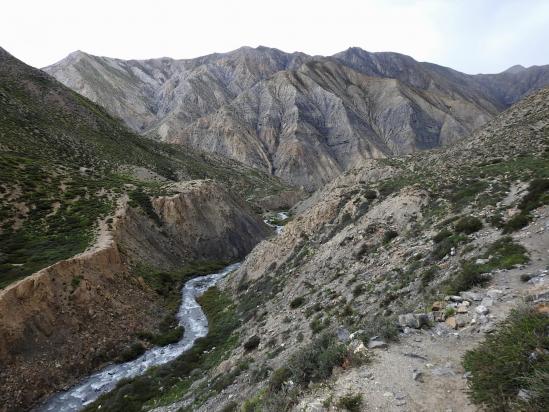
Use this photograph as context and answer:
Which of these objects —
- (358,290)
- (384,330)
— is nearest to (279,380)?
(384,330)

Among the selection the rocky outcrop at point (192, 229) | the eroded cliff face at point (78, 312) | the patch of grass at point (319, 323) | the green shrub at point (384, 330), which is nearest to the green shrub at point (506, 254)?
the green shrub at point (384, 330)

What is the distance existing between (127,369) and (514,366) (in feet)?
88.9

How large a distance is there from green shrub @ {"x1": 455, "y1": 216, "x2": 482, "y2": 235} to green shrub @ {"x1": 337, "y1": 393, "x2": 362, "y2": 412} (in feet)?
43.2

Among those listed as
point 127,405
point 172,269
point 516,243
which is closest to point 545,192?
point 516,243

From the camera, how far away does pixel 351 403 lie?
861 cm

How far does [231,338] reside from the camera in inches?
1054

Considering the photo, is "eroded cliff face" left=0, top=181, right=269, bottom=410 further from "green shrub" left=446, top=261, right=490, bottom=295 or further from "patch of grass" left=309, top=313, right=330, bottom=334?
"green shrub" left=446, top=261, right=490, bottom=295

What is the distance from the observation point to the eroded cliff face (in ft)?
80.1

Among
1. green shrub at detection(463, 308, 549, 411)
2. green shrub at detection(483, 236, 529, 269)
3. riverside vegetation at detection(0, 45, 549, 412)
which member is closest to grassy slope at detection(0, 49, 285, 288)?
riverside vegetation at detection(0, 45, 549, 412)

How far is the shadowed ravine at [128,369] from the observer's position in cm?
2370

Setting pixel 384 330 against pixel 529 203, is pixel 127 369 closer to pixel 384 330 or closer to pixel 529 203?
pixel 384 330

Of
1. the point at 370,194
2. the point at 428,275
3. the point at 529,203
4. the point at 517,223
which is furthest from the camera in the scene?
the point at 370,194

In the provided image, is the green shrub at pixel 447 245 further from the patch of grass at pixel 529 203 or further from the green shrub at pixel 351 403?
the green shrub at pixel 351 403

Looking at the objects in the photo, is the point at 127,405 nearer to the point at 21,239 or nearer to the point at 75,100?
the point at 21,239
